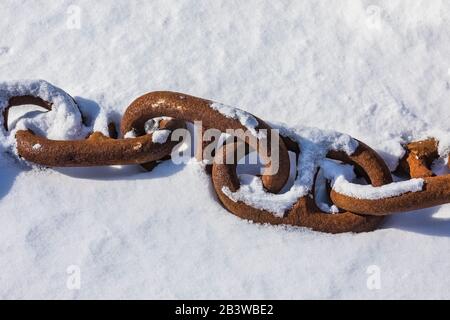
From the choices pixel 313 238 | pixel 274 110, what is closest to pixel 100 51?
pixel 274 110

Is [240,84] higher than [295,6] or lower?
lower

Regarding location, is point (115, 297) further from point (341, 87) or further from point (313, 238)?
point (341, 87)

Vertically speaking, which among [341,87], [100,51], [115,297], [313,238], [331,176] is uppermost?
[100,51]

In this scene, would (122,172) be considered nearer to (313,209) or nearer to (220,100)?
(220,100)

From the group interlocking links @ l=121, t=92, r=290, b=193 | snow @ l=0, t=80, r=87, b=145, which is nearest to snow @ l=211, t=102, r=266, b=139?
interlocking links @ l=121, t=92, r=290, b=193

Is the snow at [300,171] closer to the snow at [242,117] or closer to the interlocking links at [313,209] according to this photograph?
the interlocking links at [313,209]

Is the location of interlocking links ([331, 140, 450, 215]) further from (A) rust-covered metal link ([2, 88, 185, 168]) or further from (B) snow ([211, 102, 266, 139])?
(A) rust-covered metal link ([2, 88, 185, 168])

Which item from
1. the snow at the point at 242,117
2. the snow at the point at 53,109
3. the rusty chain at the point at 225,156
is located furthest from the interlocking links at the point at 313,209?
the snow at the point at 53,109
